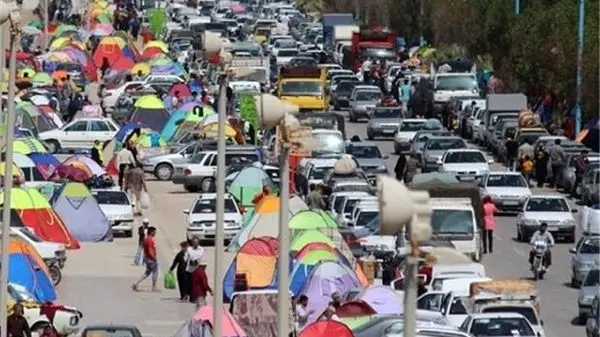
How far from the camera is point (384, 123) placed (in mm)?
73438

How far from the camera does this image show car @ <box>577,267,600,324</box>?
39.0 meters

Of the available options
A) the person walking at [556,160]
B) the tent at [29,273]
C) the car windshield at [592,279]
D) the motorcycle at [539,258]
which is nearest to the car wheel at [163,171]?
the person walking at [556,160]

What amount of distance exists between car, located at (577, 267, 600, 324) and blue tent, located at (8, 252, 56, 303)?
8.23m

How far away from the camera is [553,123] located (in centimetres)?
7525

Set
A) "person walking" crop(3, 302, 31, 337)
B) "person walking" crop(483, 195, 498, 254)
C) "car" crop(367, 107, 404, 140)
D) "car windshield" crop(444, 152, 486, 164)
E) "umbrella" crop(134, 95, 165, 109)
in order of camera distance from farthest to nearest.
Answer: "car" crop(367, 107, 404, 140) → "umbrella" crop(134, 95, 165, 109) → "car windshield" crop(444, 152, 486, 164) → "person walking" crop(483, 195, 498, 254) → "person walking" crop(3, 302, 31, 337)

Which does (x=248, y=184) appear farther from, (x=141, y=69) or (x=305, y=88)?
(x=141, y=69)

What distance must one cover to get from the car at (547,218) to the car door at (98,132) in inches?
725

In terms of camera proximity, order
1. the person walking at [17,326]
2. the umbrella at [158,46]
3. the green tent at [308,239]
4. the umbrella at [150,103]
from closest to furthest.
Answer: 1. the person walking at [17,326]
2. the green tent at [308,239]
3. the umbrella at [150,103]
4. the umbrella at [158,46]

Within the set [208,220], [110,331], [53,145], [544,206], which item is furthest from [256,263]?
[53,145]

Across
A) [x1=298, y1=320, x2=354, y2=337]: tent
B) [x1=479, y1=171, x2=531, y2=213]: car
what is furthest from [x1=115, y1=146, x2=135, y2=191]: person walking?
[x1=298, y1=320, x2=354, y2=337]: tent

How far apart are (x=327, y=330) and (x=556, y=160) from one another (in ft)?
96.4

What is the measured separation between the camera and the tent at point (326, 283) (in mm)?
38812

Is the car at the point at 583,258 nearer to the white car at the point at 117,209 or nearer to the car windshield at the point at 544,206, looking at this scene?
the car windshield at the point at 544,206

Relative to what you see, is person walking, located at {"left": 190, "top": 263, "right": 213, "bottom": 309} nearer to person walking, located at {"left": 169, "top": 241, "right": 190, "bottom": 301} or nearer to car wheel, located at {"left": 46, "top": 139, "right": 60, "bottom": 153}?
person walking, located at {"left": 169, "top": 241, "right": 190, "bottom": 301}
